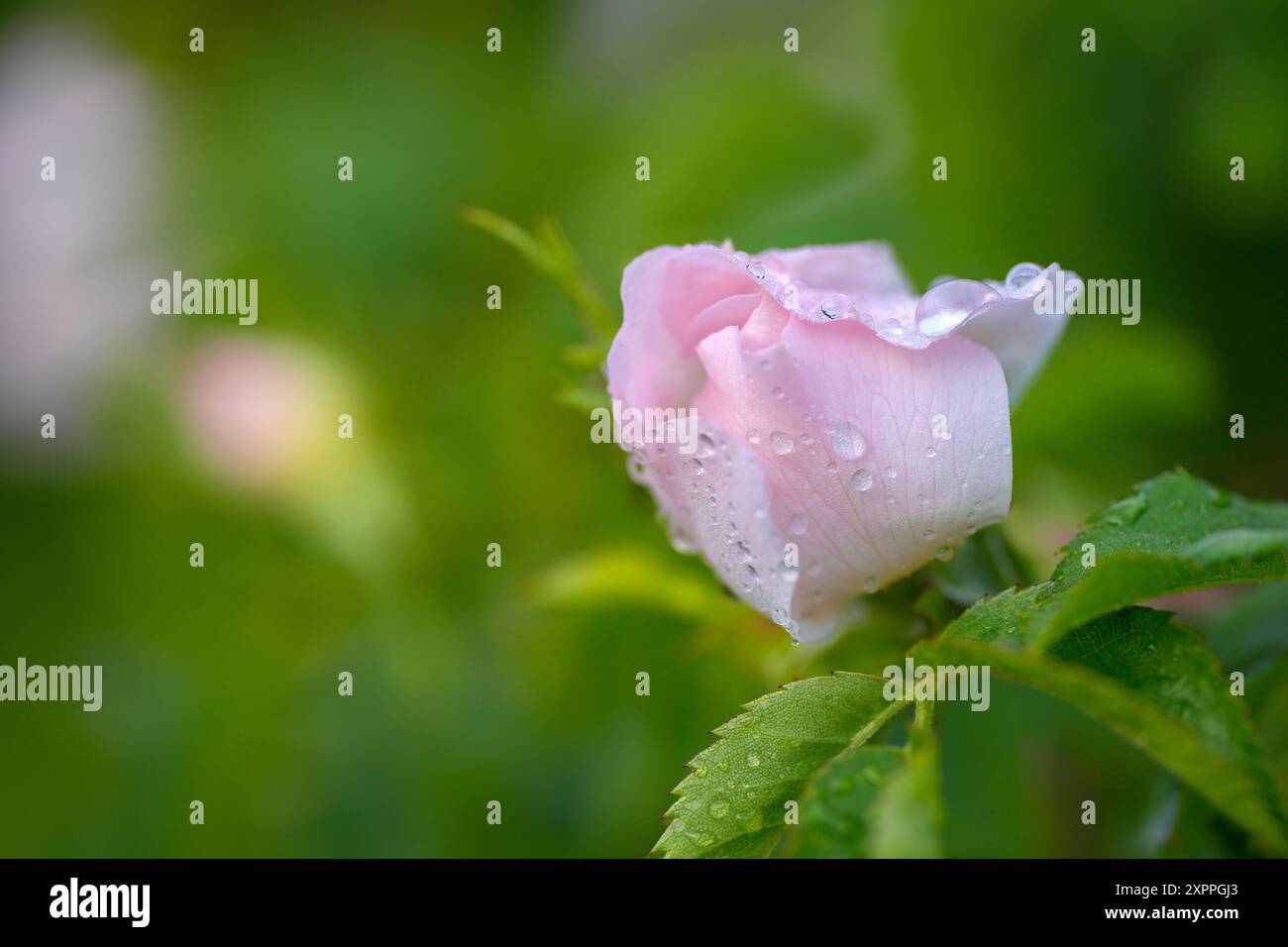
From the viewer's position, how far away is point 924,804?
1.80ft

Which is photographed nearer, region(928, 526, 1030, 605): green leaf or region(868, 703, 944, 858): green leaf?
region(868, 703, 944, 858): green leaf

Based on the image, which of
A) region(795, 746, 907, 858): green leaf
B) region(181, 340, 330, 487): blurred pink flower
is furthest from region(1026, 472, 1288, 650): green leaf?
region(181, 340, 330, 487): blurred pink flower

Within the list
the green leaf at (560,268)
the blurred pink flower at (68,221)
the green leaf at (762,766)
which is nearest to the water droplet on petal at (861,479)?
the green leaf at (762,766)

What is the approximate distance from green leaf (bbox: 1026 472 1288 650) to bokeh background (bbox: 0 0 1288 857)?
0.20m

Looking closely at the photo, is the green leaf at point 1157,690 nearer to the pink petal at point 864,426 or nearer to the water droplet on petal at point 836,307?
the pink petal at point 864,426

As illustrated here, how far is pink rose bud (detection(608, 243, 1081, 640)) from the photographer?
67cm

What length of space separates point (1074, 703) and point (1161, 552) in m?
0.14

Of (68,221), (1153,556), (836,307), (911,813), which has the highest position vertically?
(68,221)

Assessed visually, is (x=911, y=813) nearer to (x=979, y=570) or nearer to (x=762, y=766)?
(x=762, y=766)

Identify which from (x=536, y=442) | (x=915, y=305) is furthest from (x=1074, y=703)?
(x=536, y=442)

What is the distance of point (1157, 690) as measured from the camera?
625 mm

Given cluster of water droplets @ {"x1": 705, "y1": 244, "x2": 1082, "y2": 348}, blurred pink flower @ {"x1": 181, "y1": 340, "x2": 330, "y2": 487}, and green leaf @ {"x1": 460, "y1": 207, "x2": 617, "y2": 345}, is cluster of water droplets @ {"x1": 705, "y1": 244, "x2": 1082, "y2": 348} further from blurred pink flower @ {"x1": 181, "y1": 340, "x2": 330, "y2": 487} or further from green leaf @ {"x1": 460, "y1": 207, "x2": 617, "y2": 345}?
blurred pink flower @ {"x1": 181, "y1": 340, "x2": 330, "y2": 487}
